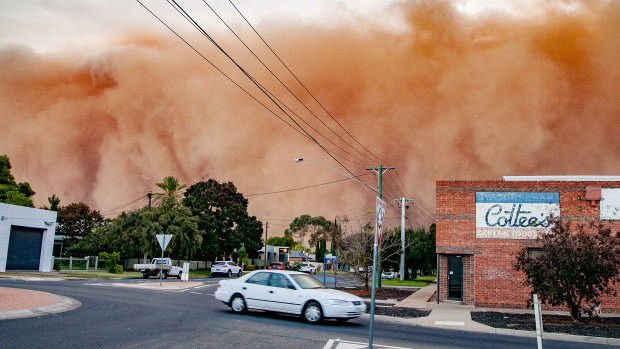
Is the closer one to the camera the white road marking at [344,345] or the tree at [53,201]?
the white road marking at [344,345]

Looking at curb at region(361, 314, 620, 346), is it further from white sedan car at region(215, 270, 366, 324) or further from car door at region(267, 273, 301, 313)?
car door at region(267, 273, 301, 313)

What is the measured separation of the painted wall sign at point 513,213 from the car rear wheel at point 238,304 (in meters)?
12.6

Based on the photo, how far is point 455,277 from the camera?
2484 cm

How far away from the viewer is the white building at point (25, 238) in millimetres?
40562

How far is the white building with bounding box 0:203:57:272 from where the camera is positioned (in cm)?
4056

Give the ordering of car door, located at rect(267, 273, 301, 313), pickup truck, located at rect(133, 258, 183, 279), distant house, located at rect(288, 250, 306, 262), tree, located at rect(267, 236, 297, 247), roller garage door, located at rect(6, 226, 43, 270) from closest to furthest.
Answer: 1. car door, located at rect(267, 273, 301, 313)
2. pickup truck, located at rect(133, 258, 183, 279)
3. roller garage door, located at rect(6, 226, 43, 270)
4. distant house, located at rect(288, 250, 306, 262)
5. tree, located at rect(267, 236, 297, 247)

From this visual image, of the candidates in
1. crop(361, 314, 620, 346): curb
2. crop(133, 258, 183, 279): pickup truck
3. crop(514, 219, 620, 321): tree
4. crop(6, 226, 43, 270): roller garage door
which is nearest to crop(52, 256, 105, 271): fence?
crop(6, 226, 43, 270): roller garage door

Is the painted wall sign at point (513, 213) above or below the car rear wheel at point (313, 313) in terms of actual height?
above

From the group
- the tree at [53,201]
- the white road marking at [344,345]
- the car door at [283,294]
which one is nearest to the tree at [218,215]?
the tree at [53,201]

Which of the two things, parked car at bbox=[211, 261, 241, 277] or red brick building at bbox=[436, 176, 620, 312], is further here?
parked car at bbox=[211, 261, 241, 277]

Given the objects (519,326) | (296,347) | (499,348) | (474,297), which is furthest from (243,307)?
(474,297)

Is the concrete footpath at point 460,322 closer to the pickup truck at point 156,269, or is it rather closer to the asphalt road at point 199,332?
the asphalt road at point 199,332

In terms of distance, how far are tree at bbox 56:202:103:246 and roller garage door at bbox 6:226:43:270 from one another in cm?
2872

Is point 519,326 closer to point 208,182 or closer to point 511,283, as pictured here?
point 511,283
